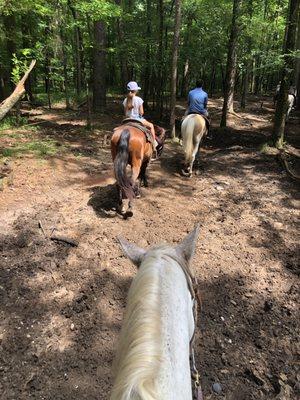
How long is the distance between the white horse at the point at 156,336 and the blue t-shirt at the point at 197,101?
25.0 feet

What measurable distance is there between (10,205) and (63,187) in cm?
127

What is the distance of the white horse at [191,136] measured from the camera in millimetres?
8781

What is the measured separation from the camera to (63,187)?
7.72m

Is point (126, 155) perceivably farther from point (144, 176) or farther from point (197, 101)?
point (197, 101)

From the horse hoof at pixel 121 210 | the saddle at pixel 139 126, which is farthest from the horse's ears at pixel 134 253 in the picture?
the saddle at pixel 139 126

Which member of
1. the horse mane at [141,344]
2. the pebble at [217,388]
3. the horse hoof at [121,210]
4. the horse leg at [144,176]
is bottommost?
the pebble at [217,388]

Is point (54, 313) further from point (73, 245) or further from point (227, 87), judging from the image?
point (227, 87)

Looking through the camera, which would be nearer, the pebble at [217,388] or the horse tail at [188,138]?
the pebble at [217,388]

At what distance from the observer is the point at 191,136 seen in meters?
8.80

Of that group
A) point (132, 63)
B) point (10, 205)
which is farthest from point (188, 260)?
point (132, 63)

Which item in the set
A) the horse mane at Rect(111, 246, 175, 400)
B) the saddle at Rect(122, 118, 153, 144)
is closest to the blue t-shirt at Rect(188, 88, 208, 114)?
the saddle at Rect(122, 118, 153, 144)

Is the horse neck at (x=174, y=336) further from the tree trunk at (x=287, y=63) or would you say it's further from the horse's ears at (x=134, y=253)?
the tree trunk at (x=287, y=63)

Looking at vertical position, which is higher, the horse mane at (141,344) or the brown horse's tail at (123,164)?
the horse mane at (141,344)

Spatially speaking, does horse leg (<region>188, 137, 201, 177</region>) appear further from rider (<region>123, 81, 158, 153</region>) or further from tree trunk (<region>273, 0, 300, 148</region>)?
tree trunk (<region>273, 0, 300, 148</region>)
